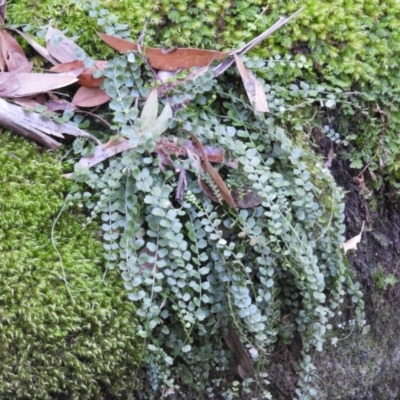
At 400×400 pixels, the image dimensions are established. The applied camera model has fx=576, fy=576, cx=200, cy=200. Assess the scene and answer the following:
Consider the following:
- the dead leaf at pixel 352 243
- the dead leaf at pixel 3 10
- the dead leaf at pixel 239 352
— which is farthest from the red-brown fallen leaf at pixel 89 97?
the dead leaf at pixel 352 243

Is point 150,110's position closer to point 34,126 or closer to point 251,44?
point 34,126

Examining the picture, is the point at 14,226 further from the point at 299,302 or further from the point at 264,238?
the point at 299,302

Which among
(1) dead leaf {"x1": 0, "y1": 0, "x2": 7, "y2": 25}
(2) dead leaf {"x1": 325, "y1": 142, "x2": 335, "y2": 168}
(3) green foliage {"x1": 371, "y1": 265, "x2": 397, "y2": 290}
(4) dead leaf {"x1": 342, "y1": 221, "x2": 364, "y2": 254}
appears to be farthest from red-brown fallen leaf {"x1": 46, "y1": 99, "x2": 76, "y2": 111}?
(3) green foliage {"x1": 371, "y1": 265, "x2": 397, "y2": 290}

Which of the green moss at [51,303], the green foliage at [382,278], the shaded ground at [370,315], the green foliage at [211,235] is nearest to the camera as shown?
the green moss at [51,303]

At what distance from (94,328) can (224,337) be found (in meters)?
0.52

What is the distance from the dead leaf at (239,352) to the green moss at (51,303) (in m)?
0.38

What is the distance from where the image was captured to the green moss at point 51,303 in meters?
1.68

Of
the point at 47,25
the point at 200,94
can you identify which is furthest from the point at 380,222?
the point at 47,25

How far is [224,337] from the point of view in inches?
82.0

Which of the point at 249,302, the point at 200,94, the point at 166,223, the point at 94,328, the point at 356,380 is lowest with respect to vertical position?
the point at 356,380

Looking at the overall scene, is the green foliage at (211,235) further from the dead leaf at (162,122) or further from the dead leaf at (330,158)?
the dead leaf at (330,158)

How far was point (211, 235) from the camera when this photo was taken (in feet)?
6.33

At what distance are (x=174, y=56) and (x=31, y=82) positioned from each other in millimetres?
537

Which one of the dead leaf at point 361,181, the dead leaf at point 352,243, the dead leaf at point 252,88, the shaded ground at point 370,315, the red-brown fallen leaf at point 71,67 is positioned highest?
the red-brown fallen leaf at point 71,67
